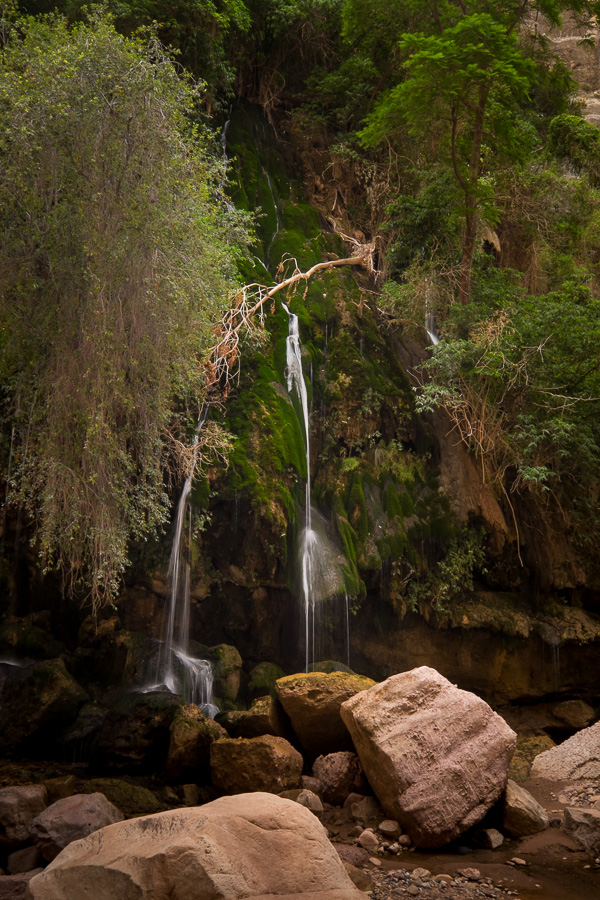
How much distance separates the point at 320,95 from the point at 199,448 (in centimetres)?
1103

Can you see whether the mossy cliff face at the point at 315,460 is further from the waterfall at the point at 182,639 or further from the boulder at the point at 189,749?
the boulder at the point at 189,749

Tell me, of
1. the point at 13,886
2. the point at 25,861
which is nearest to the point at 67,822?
the point at 25,861

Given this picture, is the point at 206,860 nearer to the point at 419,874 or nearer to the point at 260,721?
the point at 419,874

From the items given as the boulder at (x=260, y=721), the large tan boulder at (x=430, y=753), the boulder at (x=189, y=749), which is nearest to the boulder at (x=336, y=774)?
the large tan boulder at (x=430, y=753)

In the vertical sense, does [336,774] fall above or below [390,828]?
above

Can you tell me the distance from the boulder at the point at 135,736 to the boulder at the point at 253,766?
0.92 m

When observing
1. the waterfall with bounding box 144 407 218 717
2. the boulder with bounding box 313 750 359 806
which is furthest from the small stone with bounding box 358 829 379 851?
the waterfall with bounding box 144 407 218 717

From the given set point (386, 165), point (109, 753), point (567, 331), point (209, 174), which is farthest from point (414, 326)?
point (109, 753)

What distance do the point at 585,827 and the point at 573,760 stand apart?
194cm

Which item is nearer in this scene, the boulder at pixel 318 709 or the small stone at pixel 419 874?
the small stone at pixel 419 874

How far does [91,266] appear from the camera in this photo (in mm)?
7285

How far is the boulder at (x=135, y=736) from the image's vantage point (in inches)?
314

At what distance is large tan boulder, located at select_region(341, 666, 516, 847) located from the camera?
6.30 meters

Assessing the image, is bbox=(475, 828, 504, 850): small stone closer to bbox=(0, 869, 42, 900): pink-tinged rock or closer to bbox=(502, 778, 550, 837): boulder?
bbox=(502, 778, 550, 837): boulder
